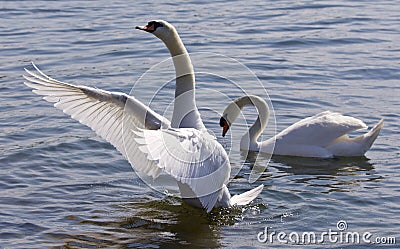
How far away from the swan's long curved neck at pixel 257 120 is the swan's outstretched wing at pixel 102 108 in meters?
2.52

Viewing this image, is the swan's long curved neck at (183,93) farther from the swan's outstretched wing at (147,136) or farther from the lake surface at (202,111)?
the lake surface at (202,111)

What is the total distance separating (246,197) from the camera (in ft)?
26.4

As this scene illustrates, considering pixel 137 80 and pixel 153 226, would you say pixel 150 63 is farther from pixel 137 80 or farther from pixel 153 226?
pixel 153 226

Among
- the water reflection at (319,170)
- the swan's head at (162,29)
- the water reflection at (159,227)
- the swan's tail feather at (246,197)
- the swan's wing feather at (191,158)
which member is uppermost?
the swan's head at (162,29)

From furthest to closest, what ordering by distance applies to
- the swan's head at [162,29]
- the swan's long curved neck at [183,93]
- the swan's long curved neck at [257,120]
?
the swan's long curved neck at [257,120] < the swan's head at [162,29] < the swan's long curved neck at [183,93]

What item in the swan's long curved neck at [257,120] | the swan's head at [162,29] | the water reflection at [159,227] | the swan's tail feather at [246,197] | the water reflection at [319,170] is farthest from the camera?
the swan's long curved neck at [257,120]

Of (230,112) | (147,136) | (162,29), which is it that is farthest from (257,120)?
(147,136)

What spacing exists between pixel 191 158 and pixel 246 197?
151 centimetres

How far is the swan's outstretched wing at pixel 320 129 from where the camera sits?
9812mm

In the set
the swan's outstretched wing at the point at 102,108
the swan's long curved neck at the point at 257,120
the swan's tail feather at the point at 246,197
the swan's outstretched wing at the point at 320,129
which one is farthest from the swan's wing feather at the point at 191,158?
the swan's long curved neck at the point at 257,120

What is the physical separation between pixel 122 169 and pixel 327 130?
7.77 ft


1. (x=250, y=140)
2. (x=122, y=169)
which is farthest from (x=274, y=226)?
(x=250, y=140)

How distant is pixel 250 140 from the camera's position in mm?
10406

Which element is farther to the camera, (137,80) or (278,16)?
(278,16)
